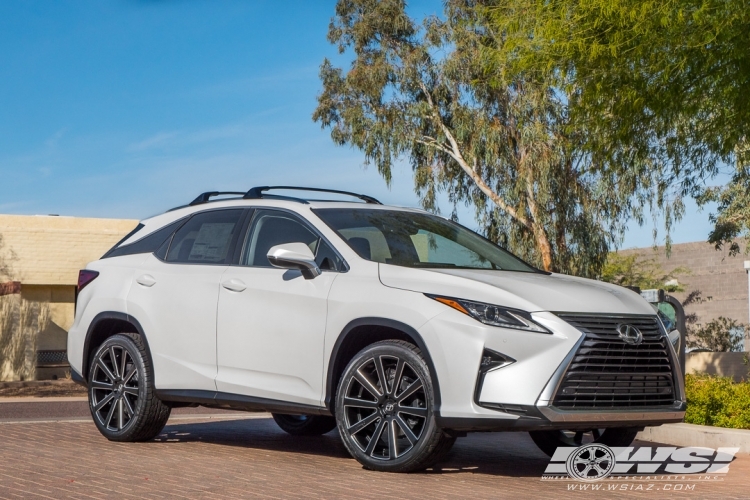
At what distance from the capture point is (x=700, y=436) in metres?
10.2

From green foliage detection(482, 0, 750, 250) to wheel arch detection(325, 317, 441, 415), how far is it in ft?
24.9

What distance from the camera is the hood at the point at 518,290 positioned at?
23.1 ft

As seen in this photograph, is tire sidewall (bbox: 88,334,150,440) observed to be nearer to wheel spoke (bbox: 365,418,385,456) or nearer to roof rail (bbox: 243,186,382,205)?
roof rail (bbox: 243,186,382,205)

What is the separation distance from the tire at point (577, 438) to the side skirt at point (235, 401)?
6.18ft

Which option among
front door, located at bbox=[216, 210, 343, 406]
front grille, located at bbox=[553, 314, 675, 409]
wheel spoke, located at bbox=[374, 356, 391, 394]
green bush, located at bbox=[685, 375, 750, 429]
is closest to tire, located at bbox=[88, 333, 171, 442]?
front door, located at bbox=[216, 210, 343, 406]

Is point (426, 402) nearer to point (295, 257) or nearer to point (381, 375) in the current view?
point (381, 375)

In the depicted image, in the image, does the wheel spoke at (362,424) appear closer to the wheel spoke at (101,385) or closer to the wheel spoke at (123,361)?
the wheel spoke at (123,361)

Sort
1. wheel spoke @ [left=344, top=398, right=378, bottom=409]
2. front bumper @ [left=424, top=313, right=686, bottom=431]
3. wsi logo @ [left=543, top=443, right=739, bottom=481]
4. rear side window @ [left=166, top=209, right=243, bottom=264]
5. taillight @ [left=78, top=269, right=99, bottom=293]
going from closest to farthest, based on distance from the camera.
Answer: front bumper @ [left=424, top=313, right=686, bottom=431], wheel spoke @ [left=344, top=398, right=378, bottom=409], wsi logo @ [left=543, top=443, right=739, bottom=481], rear side window @ [left=166, top=209, right=243, bottom=264], taillight @ [left=78, top=269, right=99, bottom=293]

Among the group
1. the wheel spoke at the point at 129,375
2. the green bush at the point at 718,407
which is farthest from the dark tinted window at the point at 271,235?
the green bush at the point at 718,407

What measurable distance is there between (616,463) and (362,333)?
6.98 ft

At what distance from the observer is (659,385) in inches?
290

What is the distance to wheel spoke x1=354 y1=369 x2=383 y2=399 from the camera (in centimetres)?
738

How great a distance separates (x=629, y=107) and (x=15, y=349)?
1905cm

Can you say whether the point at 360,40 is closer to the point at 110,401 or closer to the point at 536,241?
the point at 536,241
